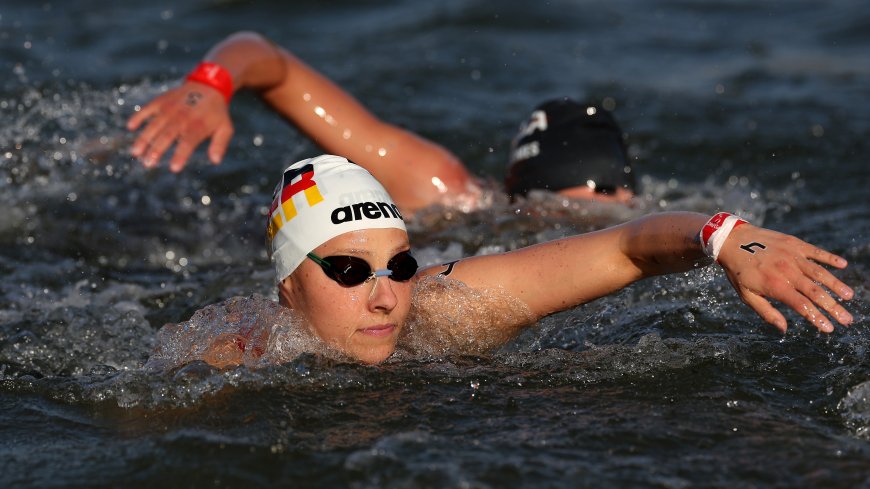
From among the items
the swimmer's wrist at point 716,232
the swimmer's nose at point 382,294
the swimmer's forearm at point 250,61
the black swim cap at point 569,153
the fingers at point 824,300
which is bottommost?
the fingers at point 824,300

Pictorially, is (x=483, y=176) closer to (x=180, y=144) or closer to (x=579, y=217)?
(x=579, y=217)

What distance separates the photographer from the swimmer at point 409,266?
3.97 meters

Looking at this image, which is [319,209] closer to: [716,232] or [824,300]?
[716,232]

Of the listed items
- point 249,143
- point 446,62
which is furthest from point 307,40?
point 249,143

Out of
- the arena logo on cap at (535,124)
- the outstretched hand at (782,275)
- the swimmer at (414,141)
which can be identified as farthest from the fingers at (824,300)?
the arena logo on cap at (535,124)

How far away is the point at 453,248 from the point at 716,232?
8.57 ft

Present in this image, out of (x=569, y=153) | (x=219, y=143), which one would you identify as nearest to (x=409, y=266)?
(x=219, y=143)

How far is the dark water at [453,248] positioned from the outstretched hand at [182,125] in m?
0.87

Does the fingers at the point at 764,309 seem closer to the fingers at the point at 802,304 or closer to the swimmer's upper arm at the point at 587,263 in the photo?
the fingers at the point at 802,304

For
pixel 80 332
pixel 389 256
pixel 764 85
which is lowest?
pixel 389 256

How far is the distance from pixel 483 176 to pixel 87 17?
5.44 metres

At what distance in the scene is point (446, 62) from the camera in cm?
1035

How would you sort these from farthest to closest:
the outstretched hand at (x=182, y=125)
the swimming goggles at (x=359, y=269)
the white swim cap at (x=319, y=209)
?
the outstretched hand at (x=182, y=125) → the white swim cap at (x=319, y=209) → the swimming goggles at (x=359, y=269)

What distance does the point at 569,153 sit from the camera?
651cm
